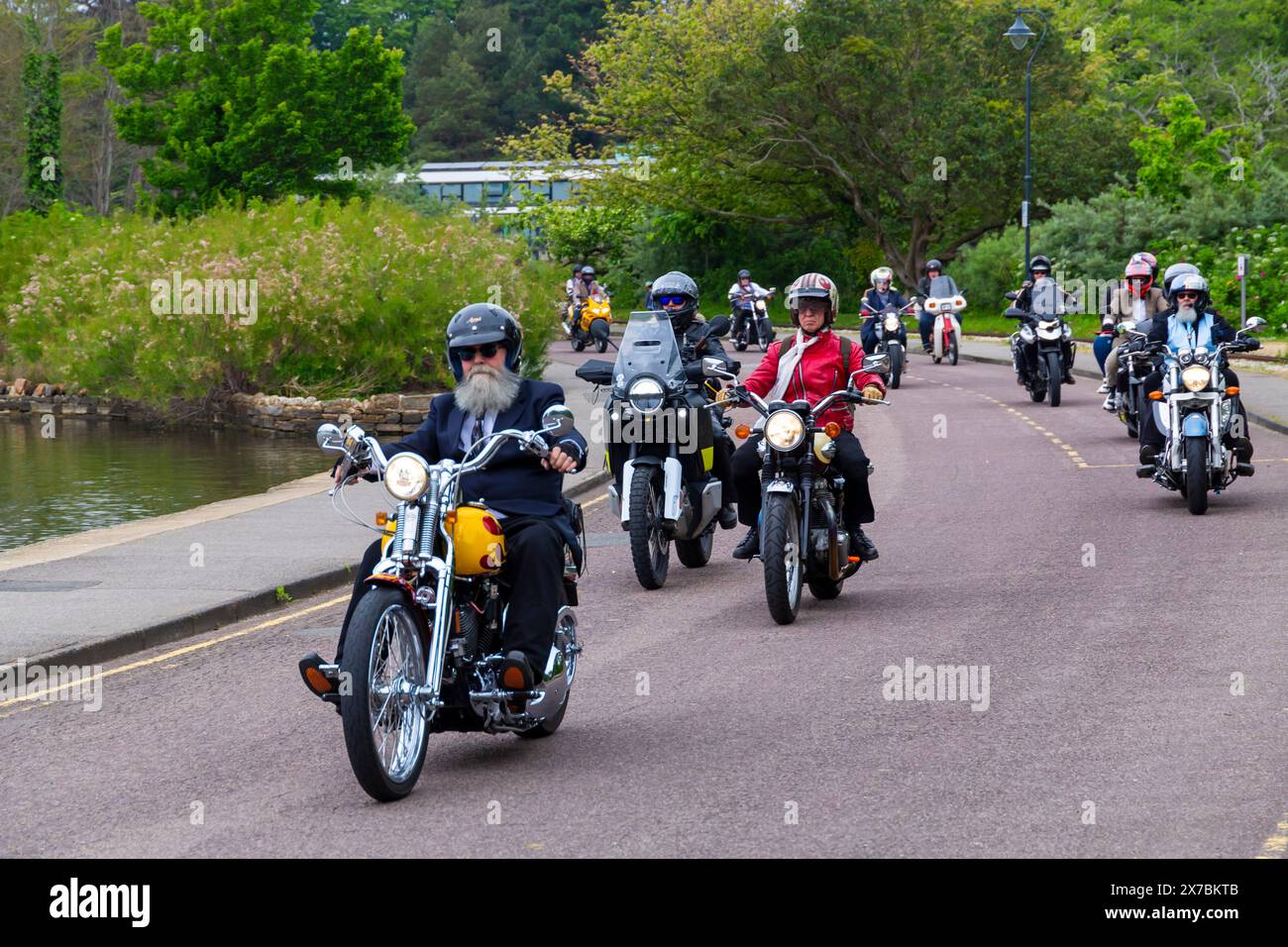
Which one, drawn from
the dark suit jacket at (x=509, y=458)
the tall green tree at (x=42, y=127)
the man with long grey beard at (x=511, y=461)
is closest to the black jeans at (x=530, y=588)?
the man with long grey beard at (x=511, y=461)

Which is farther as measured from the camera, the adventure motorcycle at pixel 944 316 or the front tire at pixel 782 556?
the adventure motorcycle at pixel 944 316

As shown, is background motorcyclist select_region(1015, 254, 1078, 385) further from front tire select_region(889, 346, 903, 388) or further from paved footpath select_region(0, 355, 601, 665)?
paved footpath select_region(0, 355, 601, 665)

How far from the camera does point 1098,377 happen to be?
110ft

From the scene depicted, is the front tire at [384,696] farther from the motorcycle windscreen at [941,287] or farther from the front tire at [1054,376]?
the motorcycle windscreen at [941,287]

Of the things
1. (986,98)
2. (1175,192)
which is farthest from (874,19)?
(1175,192)

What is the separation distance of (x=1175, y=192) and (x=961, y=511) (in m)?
39.3

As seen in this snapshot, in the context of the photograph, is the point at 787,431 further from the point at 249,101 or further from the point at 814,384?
the point at 249,101

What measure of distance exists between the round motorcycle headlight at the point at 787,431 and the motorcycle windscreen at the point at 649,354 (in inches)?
70.9

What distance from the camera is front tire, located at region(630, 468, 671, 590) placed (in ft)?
40.1

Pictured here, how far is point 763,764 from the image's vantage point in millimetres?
7449

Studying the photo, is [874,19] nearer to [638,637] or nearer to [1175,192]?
[1175,192]

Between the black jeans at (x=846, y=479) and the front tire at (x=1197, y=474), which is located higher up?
the black jeans at (x=846, y=479)

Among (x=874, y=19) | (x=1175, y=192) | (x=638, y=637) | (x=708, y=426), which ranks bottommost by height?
(x=638, y=637)

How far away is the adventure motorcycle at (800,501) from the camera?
1067 cm
